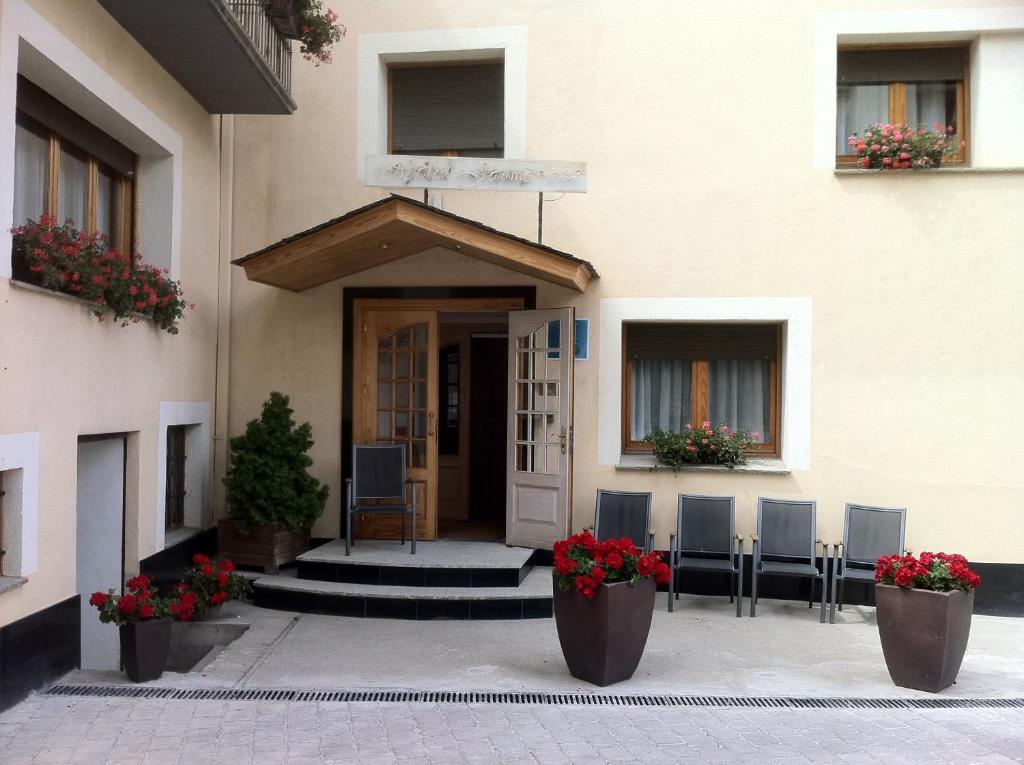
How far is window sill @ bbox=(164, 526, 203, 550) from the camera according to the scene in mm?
7512

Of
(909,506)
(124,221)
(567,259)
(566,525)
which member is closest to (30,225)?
(124,221)

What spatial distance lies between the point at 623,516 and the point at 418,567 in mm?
1824

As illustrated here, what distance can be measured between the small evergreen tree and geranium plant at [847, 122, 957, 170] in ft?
17.4

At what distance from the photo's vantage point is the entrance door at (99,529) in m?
6.76

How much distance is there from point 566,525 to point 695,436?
1350 millimetres

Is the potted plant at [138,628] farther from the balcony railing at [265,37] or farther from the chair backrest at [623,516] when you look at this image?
the balcony railing at [265,37]

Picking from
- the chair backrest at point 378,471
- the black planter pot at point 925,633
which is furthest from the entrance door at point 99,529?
the black planter pot at point 925,633

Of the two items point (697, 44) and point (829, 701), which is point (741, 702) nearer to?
point (829, 701)

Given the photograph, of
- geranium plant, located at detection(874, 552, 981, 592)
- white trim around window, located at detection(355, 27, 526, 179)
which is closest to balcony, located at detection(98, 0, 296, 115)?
white trim around window, located at detection(355, 27, 526, 179)

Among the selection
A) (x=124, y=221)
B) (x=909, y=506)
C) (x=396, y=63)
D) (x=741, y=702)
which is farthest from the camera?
(x=396, y=63)

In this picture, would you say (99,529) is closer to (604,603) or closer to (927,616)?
(604,603)

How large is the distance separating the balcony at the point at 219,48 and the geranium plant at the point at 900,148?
4811 millimetres

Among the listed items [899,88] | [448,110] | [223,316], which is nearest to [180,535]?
[223,316]

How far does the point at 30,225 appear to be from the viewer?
17.8 feet
